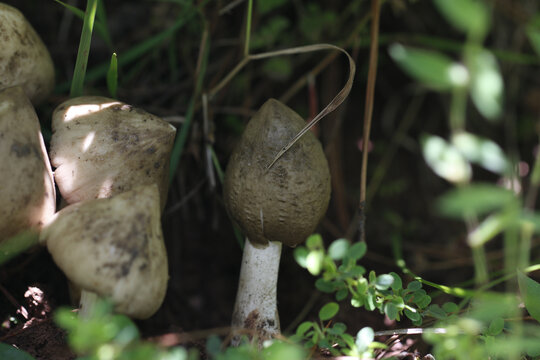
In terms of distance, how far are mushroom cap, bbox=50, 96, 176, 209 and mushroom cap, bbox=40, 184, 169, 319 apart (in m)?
0.15

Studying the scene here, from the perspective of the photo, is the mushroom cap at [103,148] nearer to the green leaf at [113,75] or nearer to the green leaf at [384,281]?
the green leaf at [113,75]

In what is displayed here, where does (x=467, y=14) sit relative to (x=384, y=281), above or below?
above

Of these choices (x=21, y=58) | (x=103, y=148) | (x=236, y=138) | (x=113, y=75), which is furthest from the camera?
(x=236, y=138)

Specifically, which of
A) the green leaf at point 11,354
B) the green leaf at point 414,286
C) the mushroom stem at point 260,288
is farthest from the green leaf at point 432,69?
the green leaf at point 11,354

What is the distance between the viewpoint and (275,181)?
1.75 metres

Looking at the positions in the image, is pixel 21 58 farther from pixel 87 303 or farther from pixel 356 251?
pixel 356 251

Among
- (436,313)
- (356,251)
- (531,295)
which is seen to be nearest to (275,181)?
(356,251)

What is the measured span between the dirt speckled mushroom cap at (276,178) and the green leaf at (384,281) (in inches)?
14.5

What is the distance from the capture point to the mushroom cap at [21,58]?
68.5 inches

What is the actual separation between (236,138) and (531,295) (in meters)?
1.58

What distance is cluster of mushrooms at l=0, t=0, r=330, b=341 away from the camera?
1.46 metres

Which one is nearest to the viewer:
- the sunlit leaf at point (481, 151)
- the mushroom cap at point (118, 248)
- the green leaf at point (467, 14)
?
the green leaf at point (467, 14)

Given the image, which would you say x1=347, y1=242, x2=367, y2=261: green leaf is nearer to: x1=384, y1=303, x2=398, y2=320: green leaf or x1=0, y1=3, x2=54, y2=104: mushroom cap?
x1=384, y1=303, x2=398, y2=320: green leaf

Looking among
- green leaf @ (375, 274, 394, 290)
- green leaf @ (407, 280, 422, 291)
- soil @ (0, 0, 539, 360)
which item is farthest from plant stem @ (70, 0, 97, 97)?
green leaf @ (407, 280, 422, 291)
